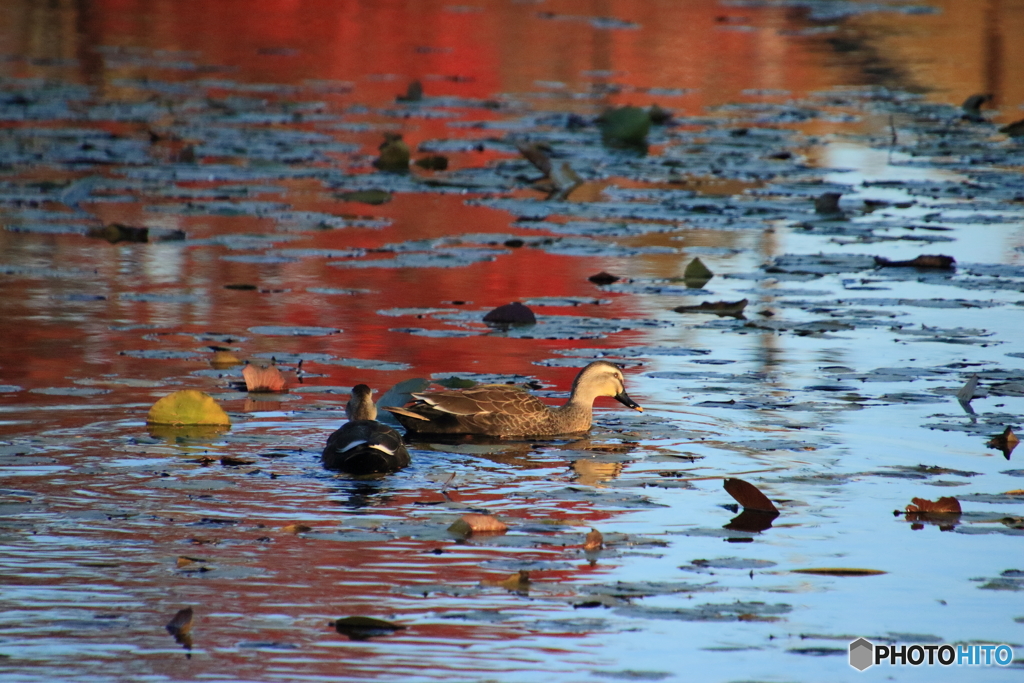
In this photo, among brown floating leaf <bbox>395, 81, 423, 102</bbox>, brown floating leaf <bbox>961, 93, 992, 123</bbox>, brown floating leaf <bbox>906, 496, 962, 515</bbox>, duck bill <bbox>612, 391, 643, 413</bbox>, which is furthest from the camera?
brown floating leaf <bbox>395, 81, 423, 102</bbox>

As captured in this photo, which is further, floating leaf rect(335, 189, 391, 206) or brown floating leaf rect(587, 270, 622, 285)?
floating leaf rect(335, 189, 391, 206)

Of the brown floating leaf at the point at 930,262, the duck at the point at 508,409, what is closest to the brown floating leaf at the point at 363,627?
the duck at the point at 508,409

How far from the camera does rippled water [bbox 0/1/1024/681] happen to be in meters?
4.65

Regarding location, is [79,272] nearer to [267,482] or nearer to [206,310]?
[206,310]

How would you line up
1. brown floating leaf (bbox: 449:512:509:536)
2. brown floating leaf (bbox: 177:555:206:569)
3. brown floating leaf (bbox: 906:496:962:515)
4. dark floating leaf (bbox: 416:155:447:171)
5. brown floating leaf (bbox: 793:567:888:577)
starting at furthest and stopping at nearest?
dark floating leaf (bbox: 416:155:447:171) < brown floating leaf (bbox: 906:496:962:515) < brown floating leaf (bbox: 449:512:509:536) < brown floating leaf (bbox: 793:567:888:577) < brown floating leaf (bbox: 177:555:206:569)

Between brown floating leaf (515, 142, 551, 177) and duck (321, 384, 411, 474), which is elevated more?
brown floating leaf (515, 142, 551, 177)

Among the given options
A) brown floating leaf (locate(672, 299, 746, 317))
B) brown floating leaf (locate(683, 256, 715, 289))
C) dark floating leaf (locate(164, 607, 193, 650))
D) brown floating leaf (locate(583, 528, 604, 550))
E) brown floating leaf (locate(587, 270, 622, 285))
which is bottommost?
dark floating leaf (locate(164, 607, 193, 650))

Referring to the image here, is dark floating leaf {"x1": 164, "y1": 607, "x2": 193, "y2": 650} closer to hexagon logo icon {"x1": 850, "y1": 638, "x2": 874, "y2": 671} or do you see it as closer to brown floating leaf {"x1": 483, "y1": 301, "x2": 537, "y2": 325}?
hexagon logo icon {"x1": 850, "y1": 638, "x2": 874, "y2": 671}

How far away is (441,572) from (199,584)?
739 mm

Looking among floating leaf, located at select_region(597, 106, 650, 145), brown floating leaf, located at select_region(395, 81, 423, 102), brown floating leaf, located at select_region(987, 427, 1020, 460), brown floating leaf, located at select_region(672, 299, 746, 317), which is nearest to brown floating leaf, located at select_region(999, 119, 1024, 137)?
floating leaf, located at select_region(597, 106, 650, 145)

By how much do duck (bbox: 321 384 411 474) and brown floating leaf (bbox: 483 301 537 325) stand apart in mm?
2183

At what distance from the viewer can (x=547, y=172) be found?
1273cm

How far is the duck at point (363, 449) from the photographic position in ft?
20.0

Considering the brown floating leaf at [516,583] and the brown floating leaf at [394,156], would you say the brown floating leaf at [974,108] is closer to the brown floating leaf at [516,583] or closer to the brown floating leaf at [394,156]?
the brown floating leaf at [394,156]
